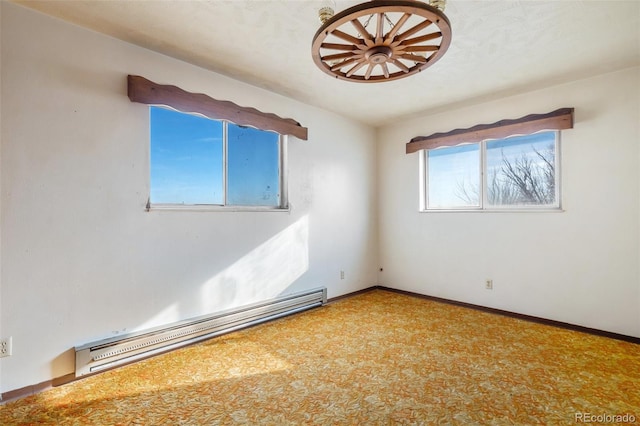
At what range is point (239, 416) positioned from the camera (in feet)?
6.12

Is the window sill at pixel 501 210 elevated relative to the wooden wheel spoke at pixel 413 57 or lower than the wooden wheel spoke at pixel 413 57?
lower

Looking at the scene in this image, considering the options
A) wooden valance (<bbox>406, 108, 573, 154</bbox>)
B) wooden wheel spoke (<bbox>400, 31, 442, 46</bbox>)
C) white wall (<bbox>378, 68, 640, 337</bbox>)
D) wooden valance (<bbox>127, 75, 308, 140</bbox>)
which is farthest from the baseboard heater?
wooden wheel spoke (<bbox>400, 31, 442, 46</bbox>)

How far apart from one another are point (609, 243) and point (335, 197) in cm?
302

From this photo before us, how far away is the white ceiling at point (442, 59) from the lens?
83.2 inches

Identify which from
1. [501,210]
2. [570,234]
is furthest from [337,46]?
[570,234]

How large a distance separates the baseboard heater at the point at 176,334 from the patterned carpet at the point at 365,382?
87 mm

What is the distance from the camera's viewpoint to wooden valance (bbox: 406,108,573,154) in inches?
129

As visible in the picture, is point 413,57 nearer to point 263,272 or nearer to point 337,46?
point 337,46

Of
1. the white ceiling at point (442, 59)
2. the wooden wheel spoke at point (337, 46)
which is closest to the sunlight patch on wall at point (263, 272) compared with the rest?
the white ceiling at point (442, 59)

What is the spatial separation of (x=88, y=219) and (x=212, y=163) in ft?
3.90

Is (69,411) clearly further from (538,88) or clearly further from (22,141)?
(538,88)

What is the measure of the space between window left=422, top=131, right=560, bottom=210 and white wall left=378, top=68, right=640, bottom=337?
171 millimetres

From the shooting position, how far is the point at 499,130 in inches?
145

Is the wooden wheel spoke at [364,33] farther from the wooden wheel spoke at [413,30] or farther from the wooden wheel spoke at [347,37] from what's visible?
the wooden wheel spoke at [413,30]
